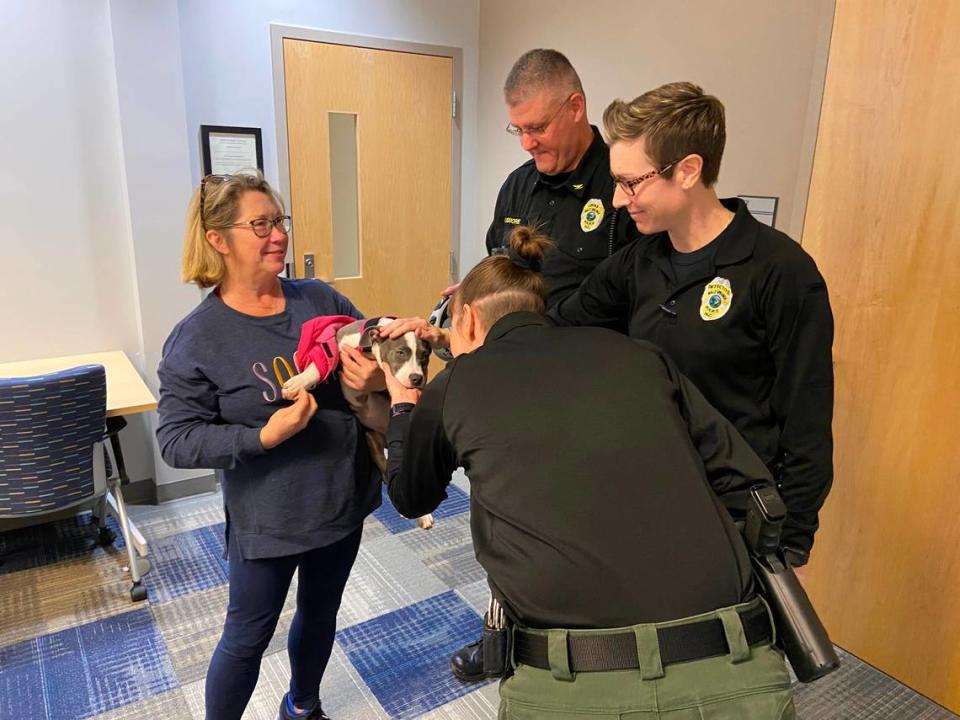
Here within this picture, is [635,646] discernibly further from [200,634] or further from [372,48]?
[372,48]

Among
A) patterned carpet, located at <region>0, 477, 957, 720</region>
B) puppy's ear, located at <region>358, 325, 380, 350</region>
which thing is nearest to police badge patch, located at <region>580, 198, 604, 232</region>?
puppy's ear, located at <region>358, 325, 380, 350</region>

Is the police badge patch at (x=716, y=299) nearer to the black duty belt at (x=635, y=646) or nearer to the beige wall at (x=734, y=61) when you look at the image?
the black duty belt at (x=635, y=646)

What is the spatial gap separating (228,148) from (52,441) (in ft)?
5.73

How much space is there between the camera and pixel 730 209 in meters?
1.54

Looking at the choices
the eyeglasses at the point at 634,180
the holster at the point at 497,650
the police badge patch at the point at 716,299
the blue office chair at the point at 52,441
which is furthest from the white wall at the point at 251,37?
the holster at the point at 497,650

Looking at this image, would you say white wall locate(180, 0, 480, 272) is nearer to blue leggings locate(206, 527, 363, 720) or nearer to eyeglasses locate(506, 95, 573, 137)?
eyeglasses locate(506, 95, 573, 137)

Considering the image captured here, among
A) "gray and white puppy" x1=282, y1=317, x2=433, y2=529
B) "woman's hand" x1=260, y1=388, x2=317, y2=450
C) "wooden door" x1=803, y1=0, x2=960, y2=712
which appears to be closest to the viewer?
"woman's hand" x1=260, y1=388, x2=317, y2=450

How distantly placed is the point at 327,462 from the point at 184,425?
A: 1.12 ft

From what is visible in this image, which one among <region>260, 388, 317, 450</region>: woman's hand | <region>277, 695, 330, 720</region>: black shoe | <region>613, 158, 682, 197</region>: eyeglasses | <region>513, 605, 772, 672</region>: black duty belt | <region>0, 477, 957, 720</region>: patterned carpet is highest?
<region>613, 158, 682, 197</region>: eyeglasses

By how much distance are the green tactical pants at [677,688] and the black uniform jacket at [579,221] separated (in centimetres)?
112

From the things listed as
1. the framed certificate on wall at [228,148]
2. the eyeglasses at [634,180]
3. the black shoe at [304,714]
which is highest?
Result: the framed certificate on wall at [228,148]

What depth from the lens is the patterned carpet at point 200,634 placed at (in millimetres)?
2285

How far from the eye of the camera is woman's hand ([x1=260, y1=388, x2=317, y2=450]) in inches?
61.1

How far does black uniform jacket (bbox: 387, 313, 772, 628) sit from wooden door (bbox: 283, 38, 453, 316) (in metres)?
2.99
